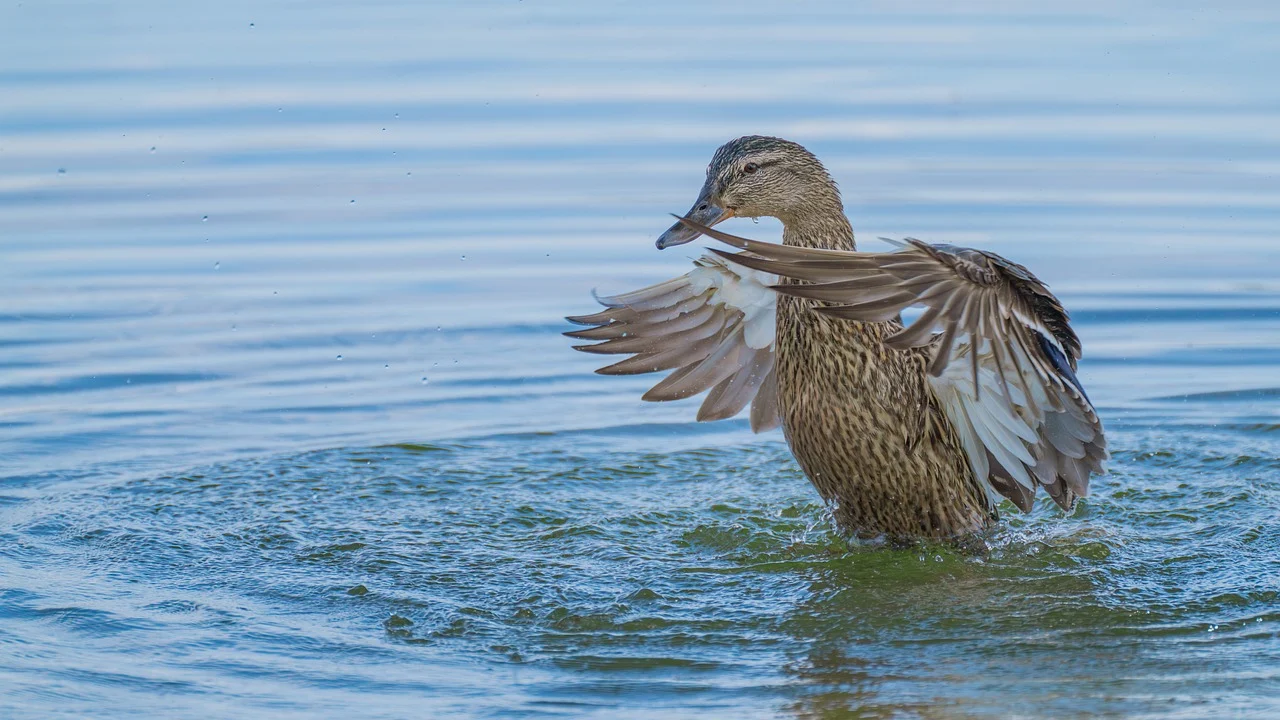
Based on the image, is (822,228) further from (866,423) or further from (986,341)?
(986,341)

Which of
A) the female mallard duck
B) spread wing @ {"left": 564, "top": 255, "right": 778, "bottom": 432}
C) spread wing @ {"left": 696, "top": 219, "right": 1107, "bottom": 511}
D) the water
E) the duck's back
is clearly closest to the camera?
spread wing @ {"left": 696, "top": 219, "right": 1107, "bottom": 511}

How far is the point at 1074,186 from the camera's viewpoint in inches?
509

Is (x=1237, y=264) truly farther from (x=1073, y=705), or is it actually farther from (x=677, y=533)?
(x=1073, y=705)

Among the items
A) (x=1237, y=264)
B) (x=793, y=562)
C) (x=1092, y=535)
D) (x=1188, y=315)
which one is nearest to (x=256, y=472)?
(x=793, y=562)

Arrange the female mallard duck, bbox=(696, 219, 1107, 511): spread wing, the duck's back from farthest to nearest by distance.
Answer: the duck's back → the female mallard duck → bbox=(696, 219, 1107, 511): spread wing

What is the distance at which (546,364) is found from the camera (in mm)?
10148

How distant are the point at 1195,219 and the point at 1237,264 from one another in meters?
1.01

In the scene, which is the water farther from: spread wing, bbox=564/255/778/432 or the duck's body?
spread wing, bbox=564/255/778/432

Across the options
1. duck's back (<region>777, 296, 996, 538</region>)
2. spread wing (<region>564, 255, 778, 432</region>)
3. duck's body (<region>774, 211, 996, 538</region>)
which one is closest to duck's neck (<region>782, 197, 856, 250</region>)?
duck's body (<region>774, 211, 996, 538</region>)

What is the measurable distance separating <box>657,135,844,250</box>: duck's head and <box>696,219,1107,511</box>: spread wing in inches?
25.1

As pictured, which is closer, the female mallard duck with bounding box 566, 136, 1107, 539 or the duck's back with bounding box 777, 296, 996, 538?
the female mallard duck with bounding box 566, 136, 1107, 539

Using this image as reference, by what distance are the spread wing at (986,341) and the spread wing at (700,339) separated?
1130mm

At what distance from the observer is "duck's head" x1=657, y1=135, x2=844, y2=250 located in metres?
6.98

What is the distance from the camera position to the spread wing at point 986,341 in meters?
5.61
